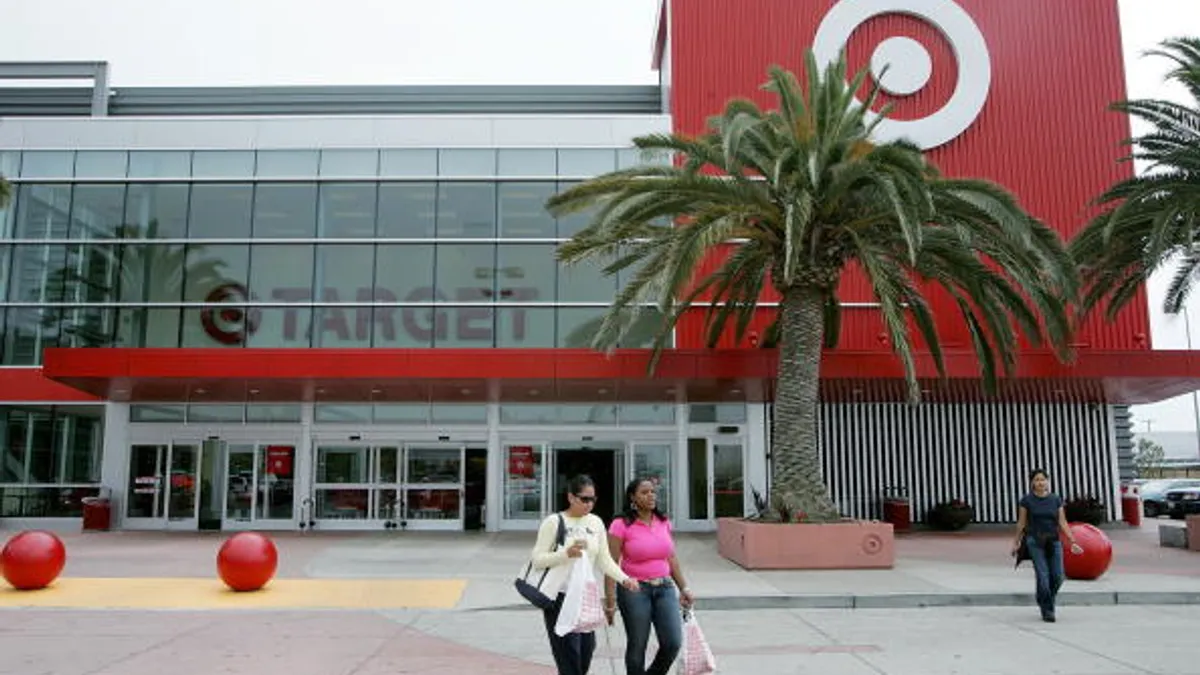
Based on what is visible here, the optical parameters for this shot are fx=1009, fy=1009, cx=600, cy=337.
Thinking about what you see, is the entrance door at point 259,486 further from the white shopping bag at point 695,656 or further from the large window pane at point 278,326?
the white shopping bag at point 695,656

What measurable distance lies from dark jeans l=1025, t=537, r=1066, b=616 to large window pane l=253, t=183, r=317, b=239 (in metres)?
18.7

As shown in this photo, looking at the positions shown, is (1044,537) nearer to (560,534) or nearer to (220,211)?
(560,534)

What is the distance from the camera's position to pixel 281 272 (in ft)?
80.3

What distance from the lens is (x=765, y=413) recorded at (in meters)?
24.9

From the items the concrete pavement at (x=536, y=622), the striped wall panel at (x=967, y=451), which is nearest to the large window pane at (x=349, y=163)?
the concrete pavement at (x=536, y=622)

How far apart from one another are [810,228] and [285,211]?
45.6ft

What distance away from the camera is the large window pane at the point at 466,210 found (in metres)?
24.7

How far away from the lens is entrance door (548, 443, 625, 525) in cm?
2436

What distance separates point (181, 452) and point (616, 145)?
13.0 meters

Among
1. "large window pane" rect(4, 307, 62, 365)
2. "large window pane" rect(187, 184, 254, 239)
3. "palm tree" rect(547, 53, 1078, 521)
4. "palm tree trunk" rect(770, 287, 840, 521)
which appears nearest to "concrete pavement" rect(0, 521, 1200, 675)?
"palm tree trunk" rect(770, 287, 840, 521)

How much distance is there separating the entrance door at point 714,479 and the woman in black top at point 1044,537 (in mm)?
12828

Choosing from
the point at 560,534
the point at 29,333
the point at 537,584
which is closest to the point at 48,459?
the point at 29,333

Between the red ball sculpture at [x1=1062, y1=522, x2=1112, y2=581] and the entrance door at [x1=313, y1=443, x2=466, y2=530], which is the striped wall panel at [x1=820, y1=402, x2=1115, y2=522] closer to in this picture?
the entrance door at [x1=313, y1=443, x2=466, y2=530]

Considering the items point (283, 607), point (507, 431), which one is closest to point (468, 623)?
point (283, 607)
